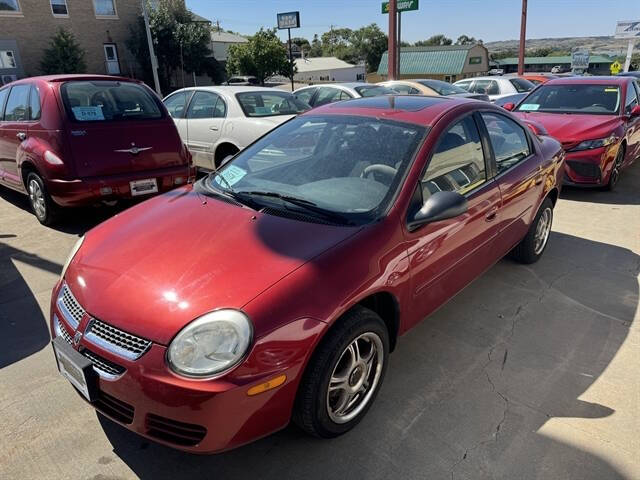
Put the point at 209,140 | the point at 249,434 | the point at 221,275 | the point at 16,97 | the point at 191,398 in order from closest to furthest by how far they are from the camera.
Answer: the point at 191,398 → the point at 249,434 → the point at 221,275 → the point at 16,97 → the point at 209,140

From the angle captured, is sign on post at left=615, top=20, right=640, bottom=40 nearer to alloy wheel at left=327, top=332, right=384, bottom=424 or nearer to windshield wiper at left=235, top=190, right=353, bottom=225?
windshield wiper at left=235, top=190, right=353, bottom=225

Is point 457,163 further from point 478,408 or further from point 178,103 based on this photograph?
point 178,103

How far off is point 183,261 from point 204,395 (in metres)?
0.67

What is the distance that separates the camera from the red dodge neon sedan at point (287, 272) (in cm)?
181

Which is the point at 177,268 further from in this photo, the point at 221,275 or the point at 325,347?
the point at 325,347

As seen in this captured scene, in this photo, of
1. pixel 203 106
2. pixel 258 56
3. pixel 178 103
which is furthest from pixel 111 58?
pixel 203 106

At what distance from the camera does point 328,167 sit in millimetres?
2816

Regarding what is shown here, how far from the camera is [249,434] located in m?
1.88

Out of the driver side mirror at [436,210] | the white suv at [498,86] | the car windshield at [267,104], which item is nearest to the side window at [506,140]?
the driver side mirror at [436,210]

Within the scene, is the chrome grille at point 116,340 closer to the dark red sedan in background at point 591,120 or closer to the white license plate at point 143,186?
the white license plate at point 143,186

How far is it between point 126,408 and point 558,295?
3304 millimetres

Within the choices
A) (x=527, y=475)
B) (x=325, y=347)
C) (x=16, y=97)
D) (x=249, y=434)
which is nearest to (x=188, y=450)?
(x=249, y=434)

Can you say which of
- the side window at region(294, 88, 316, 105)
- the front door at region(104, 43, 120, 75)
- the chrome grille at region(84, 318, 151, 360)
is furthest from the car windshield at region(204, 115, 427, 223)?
the front door at region(104, 43, 120, 75)

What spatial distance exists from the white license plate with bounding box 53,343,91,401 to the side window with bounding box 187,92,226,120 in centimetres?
532
